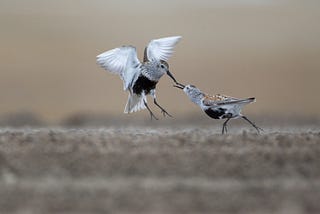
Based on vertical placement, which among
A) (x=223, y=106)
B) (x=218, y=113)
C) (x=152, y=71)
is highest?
(x=152, y=71)

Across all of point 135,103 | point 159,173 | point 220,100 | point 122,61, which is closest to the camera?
point 159,173

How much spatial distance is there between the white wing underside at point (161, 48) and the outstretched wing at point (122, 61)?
0.54 meters

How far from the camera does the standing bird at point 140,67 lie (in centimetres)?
1401

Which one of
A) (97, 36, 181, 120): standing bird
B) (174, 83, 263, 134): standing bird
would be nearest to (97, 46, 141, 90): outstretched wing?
(97, 36, 181, 120): standing bird

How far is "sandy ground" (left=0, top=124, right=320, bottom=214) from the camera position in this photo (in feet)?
27.5

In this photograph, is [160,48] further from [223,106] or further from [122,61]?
[223,106]

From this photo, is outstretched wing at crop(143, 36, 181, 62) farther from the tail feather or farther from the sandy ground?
the sandy ground

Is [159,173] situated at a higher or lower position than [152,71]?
lower

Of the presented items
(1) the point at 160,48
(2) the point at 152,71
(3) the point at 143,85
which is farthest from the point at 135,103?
(1) the point at 160,48

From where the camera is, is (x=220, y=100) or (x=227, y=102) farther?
(x=220, y=100)

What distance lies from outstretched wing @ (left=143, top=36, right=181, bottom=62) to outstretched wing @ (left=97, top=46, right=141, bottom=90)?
490 mm

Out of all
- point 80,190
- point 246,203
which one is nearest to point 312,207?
point 246,203

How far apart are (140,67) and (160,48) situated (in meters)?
0.73

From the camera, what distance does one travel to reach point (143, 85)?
14.4 m
